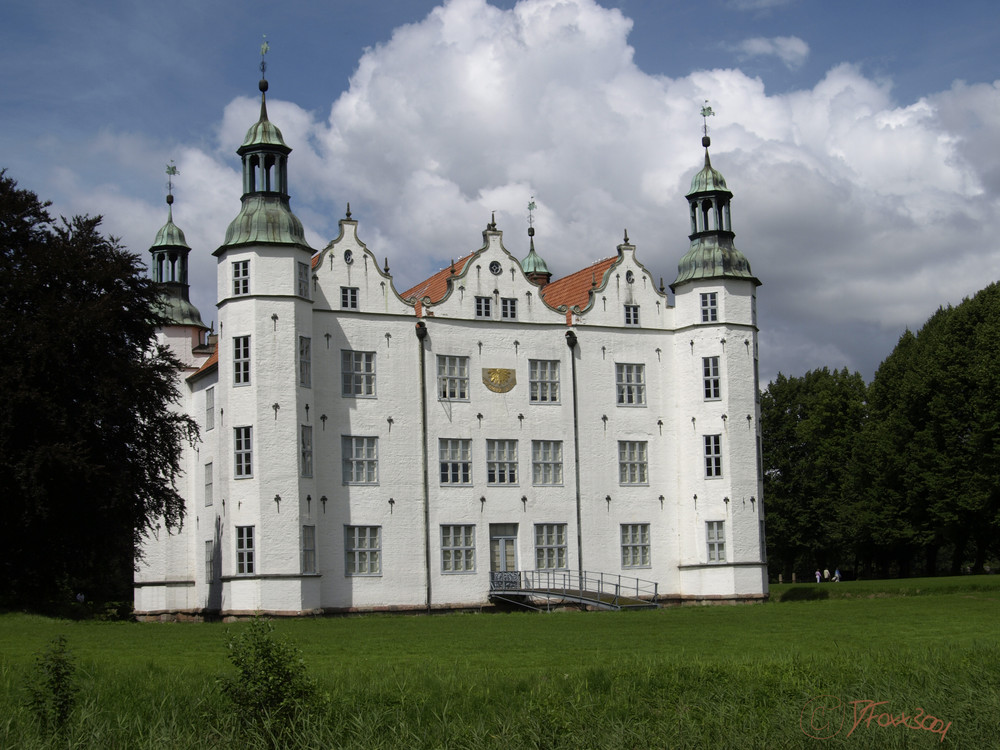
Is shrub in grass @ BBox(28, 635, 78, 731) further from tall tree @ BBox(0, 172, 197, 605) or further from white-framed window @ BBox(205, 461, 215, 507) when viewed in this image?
white-framed window @ BBox(205, 461, 215, 507)

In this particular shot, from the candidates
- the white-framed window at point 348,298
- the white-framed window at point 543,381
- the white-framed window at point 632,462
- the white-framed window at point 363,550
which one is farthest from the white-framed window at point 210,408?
the white-framed window at point 632,462

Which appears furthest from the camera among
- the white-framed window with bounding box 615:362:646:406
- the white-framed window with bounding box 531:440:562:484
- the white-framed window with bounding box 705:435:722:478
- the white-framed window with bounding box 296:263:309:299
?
the white-framed window with bounding box 615:362:646:406

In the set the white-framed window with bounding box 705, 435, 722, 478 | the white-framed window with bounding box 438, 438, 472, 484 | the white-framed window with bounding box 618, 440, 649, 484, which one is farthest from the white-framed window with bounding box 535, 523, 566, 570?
the white-framed window with bounding box 705, 435, 722, 478

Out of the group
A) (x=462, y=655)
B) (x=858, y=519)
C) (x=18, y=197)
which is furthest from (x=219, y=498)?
(x=858, y=519)

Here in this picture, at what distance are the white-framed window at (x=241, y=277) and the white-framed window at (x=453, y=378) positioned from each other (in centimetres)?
751

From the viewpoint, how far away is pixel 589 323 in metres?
49.2

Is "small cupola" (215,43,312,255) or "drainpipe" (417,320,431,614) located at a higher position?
"small cupola" (215,43,312,255)

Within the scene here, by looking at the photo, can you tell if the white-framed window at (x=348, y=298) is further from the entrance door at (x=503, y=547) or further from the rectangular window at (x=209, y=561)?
the rectangular window at (x=209, y=561)

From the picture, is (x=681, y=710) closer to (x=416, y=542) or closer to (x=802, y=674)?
(x=802, y=674)

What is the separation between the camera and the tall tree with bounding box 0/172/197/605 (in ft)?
112

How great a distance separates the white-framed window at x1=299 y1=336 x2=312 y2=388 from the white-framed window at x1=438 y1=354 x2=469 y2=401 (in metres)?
4.98

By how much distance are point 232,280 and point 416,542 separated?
11320 millimetres

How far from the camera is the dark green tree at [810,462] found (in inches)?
2776
